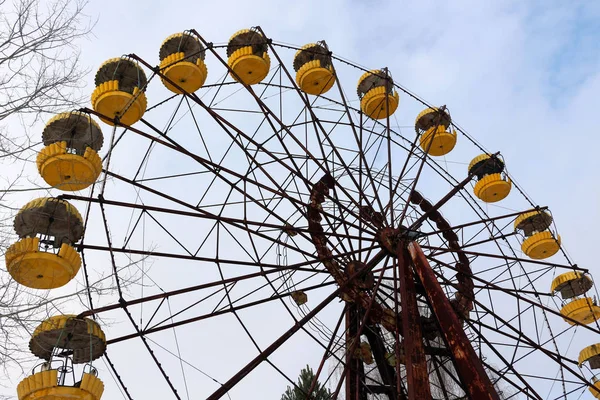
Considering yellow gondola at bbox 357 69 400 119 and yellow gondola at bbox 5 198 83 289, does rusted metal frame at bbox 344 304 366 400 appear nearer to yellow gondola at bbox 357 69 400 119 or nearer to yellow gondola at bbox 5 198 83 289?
yellow gondola at bbox 357 69 400 119

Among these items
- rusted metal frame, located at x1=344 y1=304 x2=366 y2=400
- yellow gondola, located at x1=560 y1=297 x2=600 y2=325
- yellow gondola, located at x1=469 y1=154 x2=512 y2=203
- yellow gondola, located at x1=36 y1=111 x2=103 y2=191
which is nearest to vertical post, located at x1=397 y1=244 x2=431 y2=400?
rusted metal frame, located at x1=344 y1=304 x2=366 y2=400

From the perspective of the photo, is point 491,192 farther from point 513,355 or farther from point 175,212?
point 175,212

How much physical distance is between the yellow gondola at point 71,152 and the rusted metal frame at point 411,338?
5.87 m

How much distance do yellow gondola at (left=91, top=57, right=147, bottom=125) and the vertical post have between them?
588 centimetres

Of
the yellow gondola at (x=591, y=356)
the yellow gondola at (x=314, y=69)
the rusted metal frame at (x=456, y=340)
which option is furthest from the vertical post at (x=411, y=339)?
the yellow gondola at (x=591, y=356)

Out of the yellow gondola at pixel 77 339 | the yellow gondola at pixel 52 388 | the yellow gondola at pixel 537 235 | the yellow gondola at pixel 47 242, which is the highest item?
the yellow gondola at pixel 537 235

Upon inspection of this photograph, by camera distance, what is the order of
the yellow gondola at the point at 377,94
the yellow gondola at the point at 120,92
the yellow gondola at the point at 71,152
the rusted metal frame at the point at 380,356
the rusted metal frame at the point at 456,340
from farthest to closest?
the yellow gondola at the point at 377,94 → the rusted metal frame at the point at 380,356 → the yellow gondola at the point at 120,92 → the yellow gondola at the point at 71,152 → the rusted metal frame at the point at 456,340

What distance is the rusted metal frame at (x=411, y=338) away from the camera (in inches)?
419

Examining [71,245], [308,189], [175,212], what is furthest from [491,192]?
[71,245]

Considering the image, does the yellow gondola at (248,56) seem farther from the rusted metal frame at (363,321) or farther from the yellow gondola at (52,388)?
the yellow gondola at (52,388)

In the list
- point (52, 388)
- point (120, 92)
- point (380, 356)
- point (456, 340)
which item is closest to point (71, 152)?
point (120, 92)

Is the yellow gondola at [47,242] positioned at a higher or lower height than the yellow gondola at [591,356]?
higher

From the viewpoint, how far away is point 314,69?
1614 cm

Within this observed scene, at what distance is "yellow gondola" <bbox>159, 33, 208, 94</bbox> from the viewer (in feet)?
44.2
